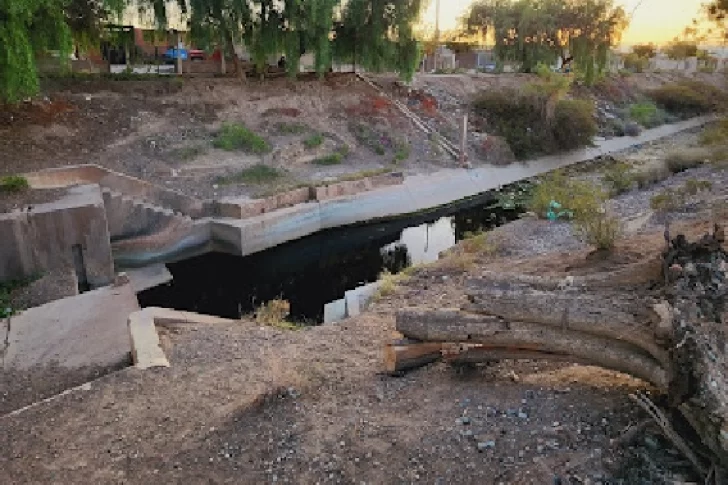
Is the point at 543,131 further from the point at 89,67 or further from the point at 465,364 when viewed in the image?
the point at 465,364

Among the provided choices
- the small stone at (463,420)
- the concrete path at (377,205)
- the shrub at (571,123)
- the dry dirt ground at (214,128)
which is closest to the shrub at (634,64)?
the concrete path at (377,205)

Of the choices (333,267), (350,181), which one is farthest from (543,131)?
(333,267)

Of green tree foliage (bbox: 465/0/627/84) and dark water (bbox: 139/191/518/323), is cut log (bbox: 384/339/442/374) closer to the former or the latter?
dark water (bbox: 139/191/518/323)

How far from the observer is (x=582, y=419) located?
4.90 metres

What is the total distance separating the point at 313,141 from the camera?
2195 centimetres

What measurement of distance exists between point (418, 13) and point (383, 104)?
4.20m

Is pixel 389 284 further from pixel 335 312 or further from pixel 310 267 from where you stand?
pixel 310 267

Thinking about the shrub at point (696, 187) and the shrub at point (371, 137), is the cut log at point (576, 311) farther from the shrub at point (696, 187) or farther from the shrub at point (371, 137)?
the shrub at point (371, 137)

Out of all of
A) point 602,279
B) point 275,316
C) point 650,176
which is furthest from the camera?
point 650,176

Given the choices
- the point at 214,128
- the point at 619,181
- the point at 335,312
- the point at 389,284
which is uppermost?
the point at 214,128

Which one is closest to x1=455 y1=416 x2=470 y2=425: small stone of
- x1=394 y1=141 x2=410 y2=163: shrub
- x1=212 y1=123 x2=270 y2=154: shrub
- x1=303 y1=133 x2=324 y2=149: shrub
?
x1=212 y1=123 x2=270 y2=154: shrub

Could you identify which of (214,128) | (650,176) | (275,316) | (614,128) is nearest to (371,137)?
(214,128)

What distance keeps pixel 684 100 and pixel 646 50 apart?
819 inches

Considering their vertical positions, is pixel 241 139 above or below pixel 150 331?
above
